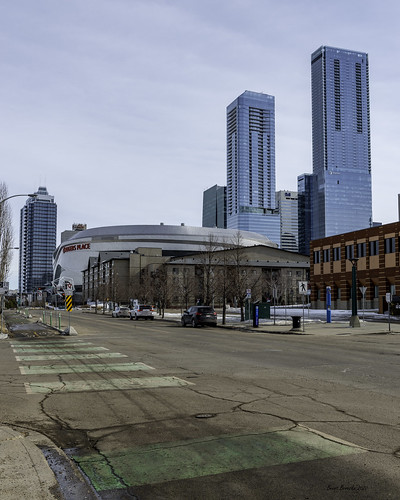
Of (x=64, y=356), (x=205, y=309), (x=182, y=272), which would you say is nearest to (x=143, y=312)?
(x=205, y=309)

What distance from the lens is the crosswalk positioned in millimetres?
11031

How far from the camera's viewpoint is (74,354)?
58.5 ft

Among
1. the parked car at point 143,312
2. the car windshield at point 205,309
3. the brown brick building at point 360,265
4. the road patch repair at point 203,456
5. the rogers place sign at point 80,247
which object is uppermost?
the rogers place sign at point 80,247

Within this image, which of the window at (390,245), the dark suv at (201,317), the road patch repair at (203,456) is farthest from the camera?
the window at (390,245)

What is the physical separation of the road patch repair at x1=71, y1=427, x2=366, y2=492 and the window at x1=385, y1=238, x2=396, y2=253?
5063 cm

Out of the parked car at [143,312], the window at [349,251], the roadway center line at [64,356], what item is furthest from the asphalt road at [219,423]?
the window at [349,251]

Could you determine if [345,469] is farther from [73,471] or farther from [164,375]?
[164,375]

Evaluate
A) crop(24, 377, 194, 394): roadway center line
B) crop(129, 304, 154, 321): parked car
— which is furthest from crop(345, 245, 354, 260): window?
crop(24, 377, 194, 394): roadway center line

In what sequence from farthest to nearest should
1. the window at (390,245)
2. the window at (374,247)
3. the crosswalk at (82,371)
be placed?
1. the window at (374,247)
2. the window at (390,245)
3. the crosswalk at (82,371)

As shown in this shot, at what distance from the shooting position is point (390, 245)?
54.4 metres

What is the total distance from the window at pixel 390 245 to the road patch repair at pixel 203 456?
5063cm

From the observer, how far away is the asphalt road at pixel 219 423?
5074mm

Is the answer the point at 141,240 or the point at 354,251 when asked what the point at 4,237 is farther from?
the point at 141,240

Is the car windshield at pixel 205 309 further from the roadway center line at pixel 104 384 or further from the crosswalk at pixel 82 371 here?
the roadway center line at pixel 104 384
